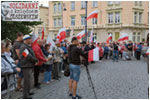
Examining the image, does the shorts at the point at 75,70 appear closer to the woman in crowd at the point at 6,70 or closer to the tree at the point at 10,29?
the woman in crowd at the point at 6,70

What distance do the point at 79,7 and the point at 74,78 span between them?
34938 millimetres

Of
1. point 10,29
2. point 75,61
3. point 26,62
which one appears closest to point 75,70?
point 75,61

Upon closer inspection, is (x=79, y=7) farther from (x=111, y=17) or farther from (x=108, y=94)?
(x=108, y=94)

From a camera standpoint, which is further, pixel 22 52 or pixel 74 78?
pixel 74 78

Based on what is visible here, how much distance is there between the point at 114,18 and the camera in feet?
117

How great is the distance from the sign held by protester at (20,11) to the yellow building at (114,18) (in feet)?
90.3

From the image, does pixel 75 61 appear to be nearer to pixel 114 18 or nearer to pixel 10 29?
pixel 10 29

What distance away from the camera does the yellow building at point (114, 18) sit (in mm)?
34156

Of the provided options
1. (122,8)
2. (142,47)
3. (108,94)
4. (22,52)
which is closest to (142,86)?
(108,94)

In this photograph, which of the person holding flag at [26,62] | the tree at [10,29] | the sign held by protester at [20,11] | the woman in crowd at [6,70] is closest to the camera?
the woman in crowd at [6,70]

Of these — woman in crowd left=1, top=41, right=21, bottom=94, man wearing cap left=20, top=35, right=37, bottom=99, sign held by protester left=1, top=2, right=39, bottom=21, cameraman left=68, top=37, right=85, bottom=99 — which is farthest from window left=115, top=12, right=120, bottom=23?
woman in crowd left=1, top=41, right=21, bottom=94

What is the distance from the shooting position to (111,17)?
3609 cm

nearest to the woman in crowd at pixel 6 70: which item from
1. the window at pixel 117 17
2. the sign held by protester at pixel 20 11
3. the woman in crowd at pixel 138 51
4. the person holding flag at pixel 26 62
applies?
the person holding flag at pixel 26 62

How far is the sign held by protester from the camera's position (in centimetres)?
603
